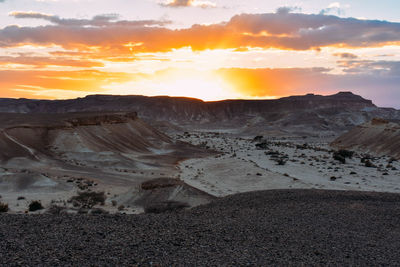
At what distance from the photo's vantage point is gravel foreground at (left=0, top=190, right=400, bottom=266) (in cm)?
942

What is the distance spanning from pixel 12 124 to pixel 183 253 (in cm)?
4999

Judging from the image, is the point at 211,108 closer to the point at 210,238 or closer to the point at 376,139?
the point at 376,139

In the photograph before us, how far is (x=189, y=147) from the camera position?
71.3 m

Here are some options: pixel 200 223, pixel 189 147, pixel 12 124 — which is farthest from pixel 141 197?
pixel 189 147

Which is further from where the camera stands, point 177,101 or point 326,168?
point 177,101

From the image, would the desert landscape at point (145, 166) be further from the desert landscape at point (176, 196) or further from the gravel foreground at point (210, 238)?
the gravel foreground at point (210, 238)

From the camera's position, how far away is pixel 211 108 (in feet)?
615

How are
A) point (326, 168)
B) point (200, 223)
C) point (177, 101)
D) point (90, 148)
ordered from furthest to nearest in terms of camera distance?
point (177, 101)
point (90, 148)
point (326, 168)
point (200, 223)

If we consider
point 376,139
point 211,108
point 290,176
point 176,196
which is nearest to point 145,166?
point 290,176

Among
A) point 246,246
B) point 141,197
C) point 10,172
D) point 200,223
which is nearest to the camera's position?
point 246,246

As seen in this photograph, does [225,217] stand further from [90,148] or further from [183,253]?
[90,148]

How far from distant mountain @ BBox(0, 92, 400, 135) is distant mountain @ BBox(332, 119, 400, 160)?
76263mm

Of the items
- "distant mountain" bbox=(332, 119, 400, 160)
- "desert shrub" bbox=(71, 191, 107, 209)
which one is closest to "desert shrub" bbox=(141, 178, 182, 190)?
"desert shrub" bbox=(71, 191, 107, 209)

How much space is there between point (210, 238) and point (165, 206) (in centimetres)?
996
